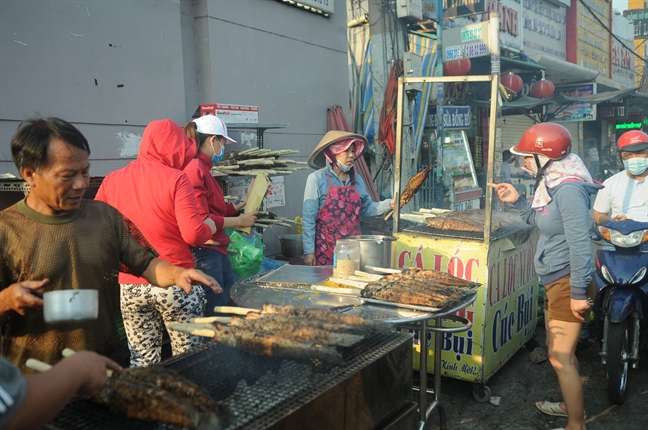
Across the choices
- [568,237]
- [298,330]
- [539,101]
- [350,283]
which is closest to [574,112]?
[539,101]

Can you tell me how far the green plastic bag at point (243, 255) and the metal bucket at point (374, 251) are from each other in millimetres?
1934

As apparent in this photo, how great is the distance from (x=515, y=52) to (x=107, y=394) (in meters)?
17.2

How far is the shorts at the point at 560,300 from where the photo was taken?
3816 millimetres

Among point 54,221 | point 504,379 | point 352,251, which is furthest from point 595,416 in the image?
point 54,221

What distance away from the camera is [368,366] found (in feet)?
8.13

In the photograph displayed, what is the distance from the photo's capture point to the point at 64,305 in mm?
2141

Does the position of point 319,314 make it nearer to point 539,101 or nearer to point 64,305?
point 64,305

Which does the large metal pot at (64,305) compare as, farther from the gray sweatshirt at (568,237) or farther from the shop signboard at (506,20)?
the shop signboard at (506,20)

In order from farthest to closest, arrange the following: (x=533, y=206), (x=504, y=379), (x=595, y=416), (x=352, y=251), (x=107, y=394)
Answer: (x=504, y=379)
(x=595, y=416)
(x=533, y=206)
(x=352, y=251)
(x=107, y=394)

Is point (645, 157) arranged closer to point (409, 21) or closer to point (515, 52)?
point (409, 21)

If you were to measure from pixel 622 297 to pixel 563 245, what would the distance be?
1.22 metres

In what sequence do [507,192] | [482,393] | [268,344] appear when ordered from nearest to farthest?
[268,344] < [507,192] < [482,393]

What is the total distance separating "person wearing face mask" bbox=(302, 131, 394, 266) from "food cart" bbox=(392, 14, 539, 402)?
54 cm

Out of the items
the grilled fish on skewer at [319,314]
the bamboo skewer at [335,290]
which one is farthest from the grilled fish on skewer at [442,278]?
the grilled fish on skewer at [319,314]
